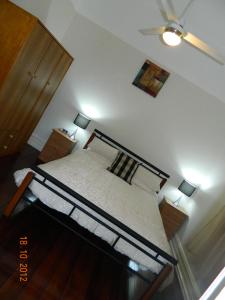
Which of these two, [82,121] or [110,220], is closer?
[110,220]

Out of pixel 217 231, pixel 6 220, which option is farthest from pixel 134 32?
pixel 6 220

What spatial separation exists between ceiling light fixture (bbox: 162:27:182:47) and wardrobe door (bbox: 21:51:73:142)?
5.71ft

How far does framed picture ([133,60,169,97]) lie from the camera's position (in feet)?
14.8

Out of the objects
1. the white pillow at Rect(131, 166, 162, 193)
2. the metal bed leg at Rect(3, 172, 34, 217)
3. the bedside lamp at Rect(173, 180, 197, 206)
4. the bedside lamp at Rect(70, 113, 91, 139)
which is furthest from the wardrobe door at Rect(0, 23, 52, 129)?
the bedside lamp at Rect(173, 180, 197, 206)

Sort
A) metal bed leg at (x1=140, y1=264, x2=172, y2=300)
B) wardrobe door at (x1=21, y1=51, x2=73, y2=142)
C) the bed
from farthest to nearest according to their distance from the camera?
wardrobe door at (x1=21, y1=51, x2=73, y2=142), the bed, metal bed leg at (x1=140, y1=264, x2=172, y2=300)

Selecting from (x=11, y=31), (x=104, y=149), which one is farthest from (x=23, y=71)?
(x=104, y=149)

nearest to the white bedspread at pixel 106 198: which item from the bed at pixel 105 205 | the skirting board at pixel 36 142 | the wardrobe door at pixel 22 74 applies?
the bed at pixel 105 205

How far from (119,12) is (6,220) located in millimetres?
3087

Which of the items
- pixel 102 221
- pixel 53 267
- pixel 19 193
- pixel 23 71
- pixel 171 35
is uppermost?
pixel 171 35

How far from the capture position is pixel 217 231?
3.47 meters

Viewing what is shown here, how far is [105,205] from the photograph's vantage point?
269cm

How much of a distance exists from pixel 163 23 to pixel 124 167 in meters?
1.97

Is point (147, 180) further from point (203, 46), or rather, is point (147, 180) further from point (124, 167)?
point (203, 46)

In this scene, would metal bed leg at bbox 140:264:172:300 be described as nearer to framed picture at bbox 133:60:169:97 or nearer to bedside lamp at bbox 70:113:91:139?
bedside lamp at bbox 70:113:91:139
